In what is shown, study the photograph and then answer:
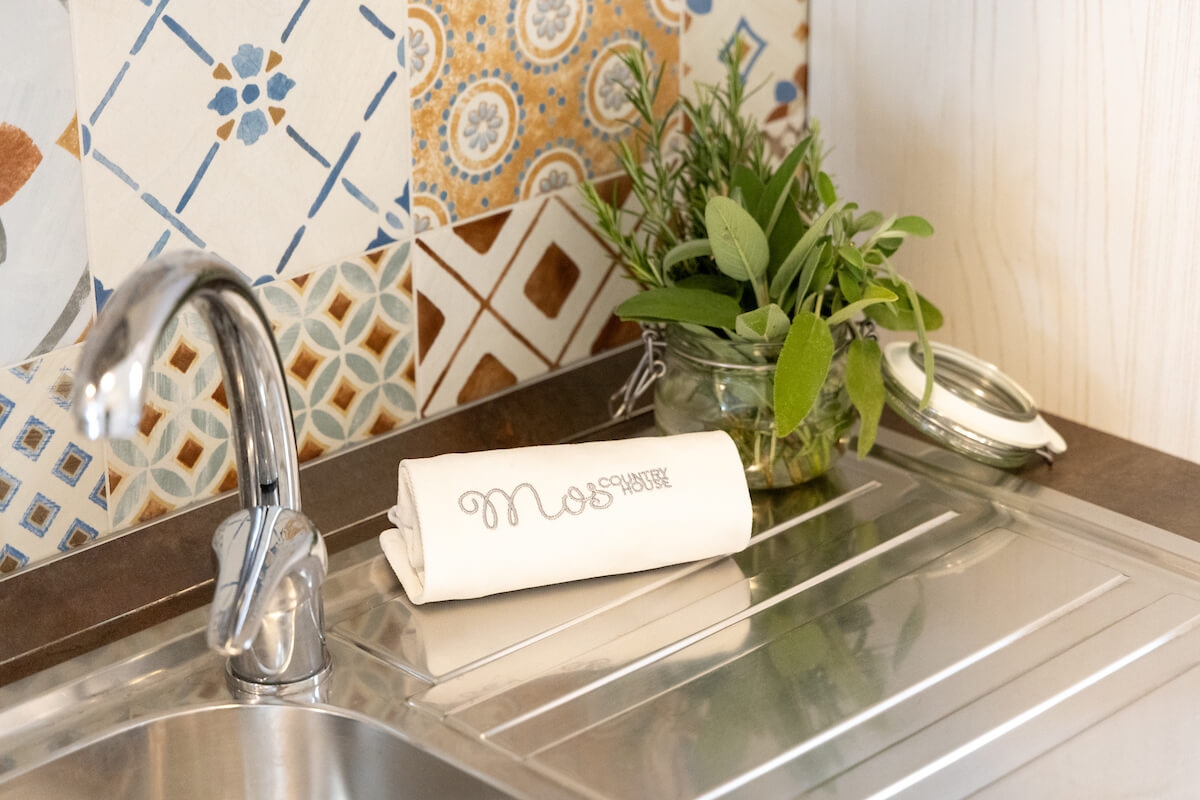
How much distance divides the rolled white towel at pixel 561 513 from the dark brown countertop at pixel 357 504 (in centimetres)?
10

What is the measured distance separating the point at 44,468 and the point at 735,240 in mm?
451

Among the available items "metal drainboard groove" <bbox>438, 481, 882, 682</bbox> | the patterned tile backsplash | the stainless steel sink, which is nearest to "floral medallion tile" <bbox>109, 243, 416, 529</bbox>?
the patterned tile backsplash

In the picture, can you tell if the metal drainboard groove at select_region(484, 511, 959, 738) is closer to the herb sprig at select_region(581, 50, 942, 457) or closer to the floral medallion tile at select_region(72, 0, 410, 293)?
the herb sprig at select_region(581, 50, 942, 457)

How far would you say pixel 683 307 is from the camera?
0.92m

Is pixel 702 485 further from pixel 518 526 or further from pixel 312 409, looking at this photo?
pixel 312 409

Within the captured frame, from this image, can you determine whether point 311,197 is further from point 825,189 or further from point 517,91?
point 825,189

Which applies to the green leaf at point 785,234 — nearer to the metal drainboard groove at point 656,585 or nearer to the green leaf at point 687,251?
the green leaf at point 687,251

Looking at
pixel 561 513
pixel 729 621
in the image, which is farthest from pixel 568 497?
pixel 729 621

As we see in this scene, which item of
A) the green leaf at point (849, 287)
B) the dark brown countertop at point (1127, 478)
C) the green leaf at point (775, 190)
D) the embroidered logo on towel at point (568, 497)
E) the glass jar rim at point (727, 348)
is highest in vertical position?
the green leaf at point (775, 190)

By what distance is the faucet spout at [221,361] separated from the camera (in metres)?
0.57

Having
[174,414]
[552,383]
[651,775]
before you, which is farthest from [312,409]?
[651,775]

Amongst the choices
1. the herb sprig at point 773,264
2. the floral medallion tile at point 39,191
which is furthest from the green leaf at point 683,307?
the floral medallion tile at point 39,191

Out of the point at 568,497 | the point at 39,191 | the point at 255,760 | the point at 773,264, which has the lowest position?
the point at 255,760

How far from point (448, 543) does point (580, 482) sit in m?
0.09
